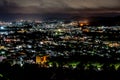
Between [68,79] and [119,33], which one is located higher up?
[68,79]

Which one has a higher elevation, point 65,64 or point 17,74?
point 17,74

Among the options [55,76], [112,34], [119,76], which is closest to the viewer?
[55,76]

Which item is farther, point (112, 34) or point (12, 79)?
point (112, 34)

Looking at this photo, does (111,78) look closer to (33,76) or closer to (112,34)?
(33,76)

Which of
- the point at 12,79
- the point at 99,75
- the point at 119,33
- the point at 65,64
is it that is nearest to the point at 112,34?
the point at 119,33

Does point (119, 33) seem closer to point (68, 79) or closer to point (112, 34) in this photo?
point (112, 34)

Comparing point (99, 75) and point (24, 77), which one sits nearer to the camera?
→ point (24, 77)

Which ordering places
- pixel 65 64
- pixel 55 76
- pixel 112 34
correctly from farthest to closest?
pixel 112 34 < pixel 65 64 < pixel 55 76

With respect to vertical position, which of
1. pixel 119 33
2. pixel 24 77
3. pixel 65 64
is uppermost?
pixel 24 77

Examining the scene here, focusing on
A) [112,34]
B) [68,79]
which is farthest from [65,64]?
[112,34]
